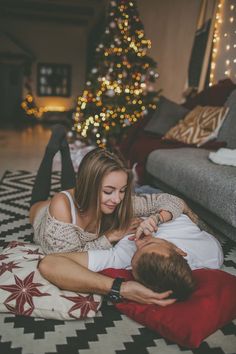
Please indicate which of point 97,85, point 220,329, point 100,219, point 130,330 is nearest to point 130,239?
point 100,219

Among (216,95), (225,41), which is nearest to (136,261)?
(216,95)

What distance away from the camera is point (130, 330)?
4.68 ft

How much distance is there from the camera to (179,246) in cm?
163

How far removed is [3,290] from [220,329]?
86cm

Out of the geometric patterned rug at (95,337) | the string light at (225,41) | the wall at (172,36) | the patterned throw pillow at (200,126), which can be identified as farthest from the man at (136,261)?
the wall at (172,36)

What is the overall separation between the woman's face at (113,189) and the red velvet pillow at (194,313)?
42cm

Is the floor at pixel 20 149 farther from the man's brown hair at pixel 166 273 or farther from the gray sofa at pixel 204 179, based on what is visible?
the man's brown hair at pixel 166 273

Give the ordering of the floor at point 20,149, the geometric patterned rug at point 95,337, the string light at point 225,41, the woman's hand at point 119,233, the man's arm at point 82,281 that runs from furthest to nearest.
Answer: the floor at point 20,149, the string light at point 225,41, the woman's hand at point 119,233, the man's arm at point 82,281, the geometric patterned rug at point 95,337

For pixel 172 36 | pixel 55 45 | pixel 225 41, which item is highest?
pixel 55 45

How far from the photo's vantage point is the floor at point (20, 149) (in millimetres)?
4781

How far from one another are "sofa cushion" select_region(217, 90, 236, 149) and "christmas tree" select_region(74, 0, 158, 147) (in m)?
2.05

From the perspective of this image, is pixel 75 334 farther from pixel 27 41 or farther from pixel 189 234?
pixel 27 41

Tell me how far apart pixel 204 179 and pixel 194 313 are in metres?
1.03

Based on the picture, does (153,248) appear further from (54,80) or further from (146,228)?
(54,80)
